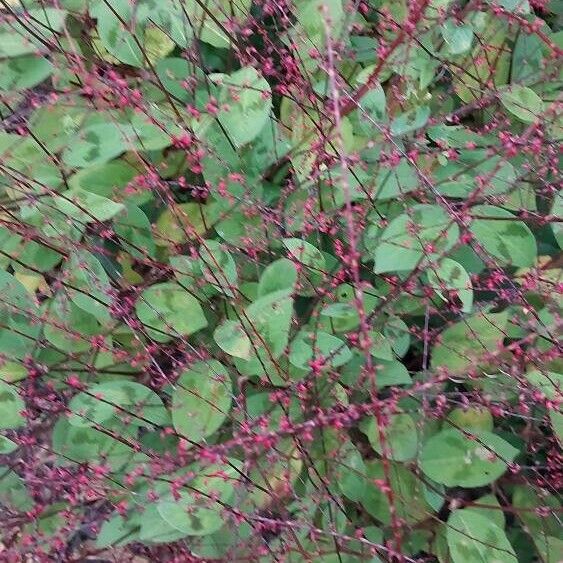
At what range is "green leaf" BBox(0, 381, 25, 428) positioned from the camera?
2.42ft

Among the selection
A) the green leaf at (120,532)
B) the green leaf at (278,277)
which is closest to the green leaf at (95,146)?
the green leaf at (278,277)

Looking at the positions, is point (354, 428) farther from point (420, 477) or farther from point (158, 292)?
point (158, 292)

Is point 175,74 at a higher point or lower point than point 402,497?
higher

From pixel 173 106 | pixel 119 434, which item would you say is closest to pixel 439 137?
pixel 173 106

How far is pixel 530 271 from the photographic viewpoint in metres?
0.83

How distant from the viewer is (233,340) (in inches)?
29.3

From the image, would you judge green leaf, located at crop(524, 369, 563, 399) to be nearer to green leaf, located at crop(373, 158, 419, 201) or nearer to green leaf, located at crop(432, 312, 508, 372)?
green leaf, located at crop(432, 312, 508, 372)

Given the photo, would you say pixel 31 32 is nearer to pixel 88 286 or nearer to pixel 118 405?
pixel 88 286

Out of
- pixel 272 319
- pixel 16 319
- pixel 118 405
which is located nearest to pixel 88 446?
pixel 118 405

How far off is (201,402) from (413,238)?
324 millimetres

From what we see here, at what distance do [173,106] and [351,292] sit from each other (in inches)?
13.1

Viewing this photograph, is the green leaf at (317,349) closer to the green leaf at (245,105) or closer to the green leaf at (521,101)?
the green leaf at (245,105)

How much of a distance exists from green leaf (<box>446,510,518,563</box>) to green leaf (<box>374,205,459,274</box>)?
1.11 feet

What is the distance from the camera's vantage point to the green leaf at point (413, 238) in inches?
28.9
